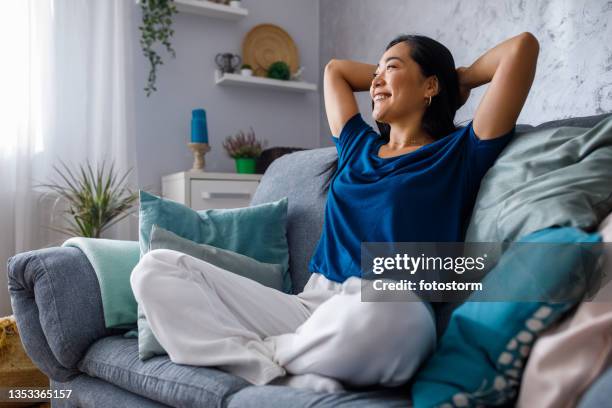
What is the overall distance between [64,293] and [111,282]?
0.39 feet

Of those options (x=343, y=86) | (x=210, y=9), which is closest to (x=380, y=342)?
(x=343, y=86)

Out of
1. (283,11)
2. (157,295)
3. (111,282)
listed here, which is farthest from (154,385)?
(283,11)

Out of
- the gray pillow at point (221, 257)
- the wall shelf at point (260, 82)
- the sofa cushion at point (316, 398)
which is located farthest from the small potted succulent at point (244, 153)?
the sofa cushion at point (316, 398)

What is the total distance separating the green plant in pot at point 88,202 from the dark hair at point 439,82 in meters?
1.55

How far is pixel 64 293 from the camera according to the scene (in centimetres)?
138

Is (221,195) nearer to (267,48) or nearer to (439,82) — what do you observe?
(267,48)

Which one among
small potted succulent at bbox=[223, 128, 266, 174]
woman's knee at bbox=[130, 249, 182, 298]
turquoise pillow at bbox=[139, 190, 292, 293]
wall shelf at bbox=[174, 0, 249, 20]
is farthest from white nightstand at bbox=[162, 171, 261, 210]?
woman's knee at bbox=[130, 249, 182, 298]

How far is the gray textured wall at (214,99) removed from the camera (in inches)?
125

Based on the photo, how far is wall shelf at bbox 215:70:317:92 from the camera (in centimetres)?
328

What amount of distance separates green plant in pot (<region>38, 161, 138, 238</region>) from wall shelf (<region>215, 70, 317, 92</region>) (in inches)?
33.6

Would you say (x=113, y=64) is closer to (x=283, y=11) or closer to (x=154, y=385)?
(x=283, y=11)

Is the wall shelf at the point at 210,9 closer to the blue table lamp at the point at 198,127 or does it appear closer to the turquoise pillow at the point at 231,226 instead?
the blue table lamp at the point at 198,127

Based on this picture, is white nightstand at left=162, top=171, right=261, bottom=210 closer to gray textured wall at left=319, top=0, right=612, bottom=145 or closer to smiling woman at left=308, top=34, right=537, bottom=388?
gray textured wall at left=319, top=0, right=612, bottom=145

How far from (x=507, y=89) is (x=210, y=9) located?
7.68 feet
